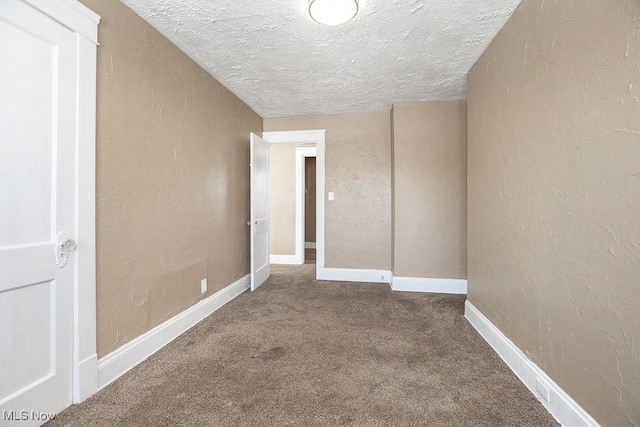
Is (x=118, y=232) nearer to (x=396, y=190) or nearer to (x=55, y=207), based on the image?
(x=55, y=207)

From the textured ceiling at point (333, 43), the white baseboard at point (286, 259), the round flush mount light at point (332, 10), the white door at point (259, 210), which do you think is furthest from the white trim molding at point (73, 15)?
the white baseboard at point (286, 259)

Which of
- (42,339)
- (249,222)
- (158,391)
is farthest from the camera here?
(249,222)

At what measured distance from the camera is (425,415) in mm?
1418

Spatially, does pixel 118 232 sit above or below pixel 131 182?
below

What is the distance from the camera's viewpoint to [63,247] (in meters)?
1.41

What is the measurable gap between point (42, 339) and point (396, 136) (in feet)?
11.6

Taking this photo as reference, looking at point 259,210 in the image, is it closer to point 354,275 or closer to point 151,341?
point 354,275

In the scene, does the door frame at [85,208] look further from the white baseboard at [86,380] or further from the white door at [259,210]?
the white door at [259,210]

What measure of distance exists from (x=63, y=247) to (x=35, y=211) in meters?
0.20

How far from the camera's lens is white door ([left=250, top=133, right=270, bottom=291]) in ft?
11.4

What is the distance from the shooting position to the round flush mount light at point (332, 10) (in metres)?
1.69

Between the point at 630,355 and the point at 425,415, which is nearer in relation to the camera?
the point at 630,355

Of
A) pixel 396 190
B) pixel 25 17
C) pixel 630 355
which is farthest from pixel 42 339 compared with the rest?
pixel 396 190

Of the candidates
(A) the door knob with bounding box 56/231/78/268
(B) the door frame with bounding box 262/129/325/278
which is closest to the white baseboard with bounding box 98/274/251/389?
(A) the door knob with bounding box 56/231/78/268
